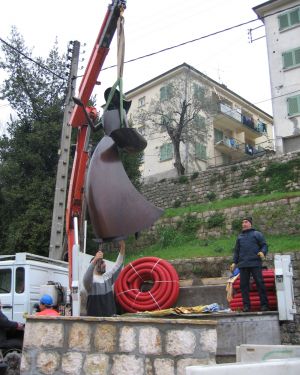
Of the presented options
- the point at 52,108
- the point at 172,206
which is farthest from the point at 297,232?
the point at 52,108

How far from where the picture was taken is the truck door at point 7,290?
963 centimetres

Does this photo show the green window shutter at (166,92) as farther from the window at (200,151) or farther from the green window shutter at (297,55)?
the green window shutter at (297,55)

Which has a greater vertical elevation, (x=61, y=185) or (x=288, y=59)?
(x=288, y=59)

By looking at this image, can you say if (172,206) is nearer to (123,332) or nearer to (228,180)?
(228,180)

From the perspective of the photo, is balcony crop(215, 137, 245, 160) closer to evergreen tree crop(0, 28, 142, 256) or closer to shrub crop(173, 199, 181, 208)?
shrub crop(173, 199, 181, 208)

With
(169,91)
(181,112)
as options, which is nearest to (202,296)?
(181,112)

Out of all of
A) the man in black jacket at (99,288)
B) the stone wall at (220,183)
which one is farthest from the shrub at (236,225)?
the man in black jacket at (99,288)

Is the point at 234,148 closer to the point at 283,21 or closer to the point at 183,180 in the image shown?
the point at 283,21

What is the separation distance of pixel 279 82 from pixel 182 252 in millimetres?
13287

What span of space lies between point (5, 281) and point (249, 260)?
5.34 m

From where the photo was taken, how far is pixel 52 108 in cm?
2044

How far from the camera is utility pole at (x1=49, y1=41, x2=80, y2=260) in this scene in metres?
12.8

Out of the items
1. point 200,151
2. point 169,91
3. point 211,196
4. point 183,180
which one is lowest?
point 211,196

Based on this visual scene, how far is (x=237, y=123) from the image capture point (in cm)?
3956
